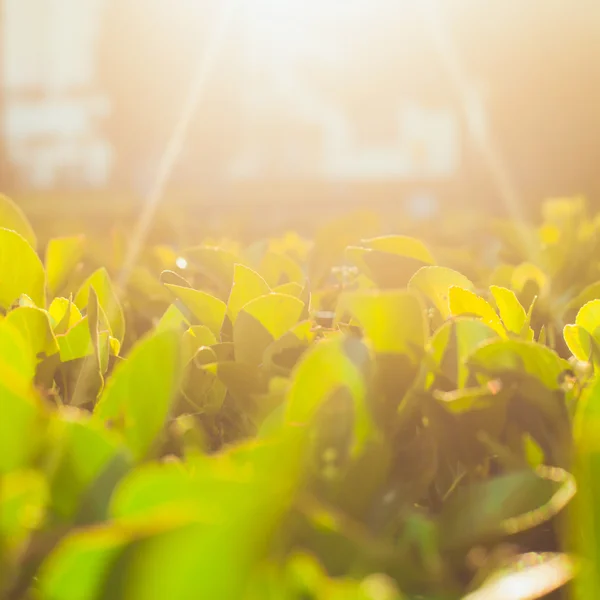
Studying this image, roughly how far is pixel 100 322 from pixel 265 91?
31414mm

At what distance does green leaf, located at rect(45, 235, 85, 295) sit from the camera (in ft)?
4.44

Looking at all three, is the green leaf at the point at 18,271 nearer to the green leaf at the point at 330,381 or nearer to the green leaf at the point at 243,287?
the green leaf at the point at 243,287

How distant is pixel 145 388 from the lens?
0.63m

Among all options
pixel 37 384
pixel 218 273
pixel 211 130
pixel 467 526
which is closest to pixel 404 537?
pixel 467 526

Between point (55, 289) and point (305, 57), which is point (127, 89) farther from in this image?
point (55, 289)

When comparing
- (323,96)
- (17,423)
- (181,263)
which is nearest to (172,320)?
(17,423)

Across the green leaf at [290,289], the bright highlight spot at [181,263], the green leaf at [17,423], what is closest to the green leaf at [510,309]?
the green leaf at [290,289]

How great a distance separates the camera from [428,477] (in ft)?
2.36

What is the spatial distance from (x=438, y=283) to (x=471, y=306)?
0.06m

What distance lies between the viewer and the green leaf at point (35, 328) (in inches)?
→ 32.5

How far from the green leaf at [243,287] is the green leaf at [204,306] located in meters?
0.03

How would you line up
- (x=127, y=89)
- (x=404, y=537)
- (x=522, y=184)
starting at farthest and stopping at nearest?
(x=127, y=89)
(x=522, y=184)
(x=404, y=537)

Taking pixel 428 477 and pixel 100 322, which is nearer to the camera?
pixel 428 477

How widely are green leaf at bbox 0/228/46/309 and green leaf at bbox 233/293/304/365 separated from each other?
0.38 metres
